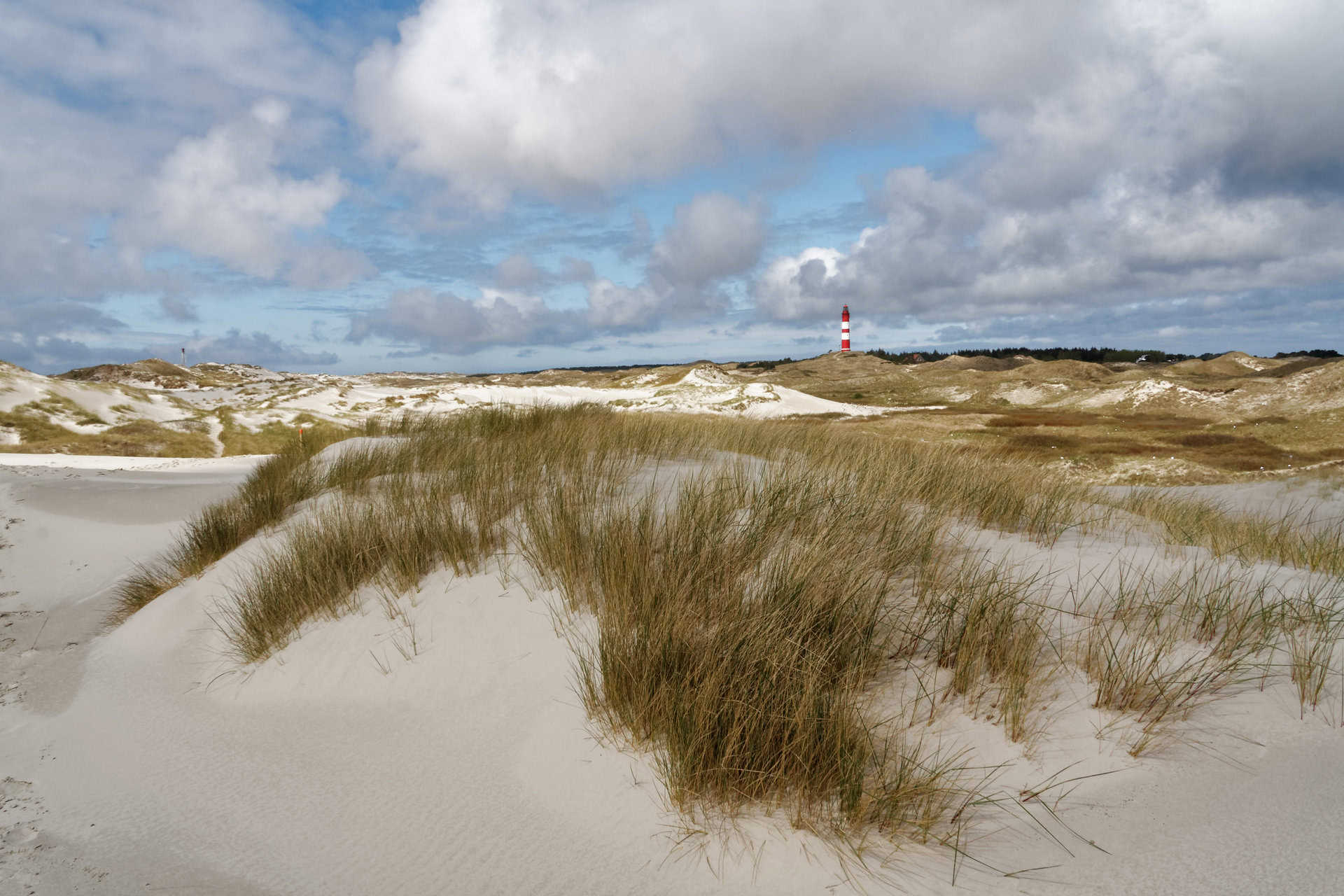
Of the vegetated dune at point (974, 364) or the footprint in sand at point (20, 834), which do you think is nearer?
the footprint in sand at point (20, 834)

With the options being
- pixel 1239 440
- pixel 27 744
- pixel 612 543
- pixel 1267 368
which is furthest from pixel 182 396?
pixel 1267 368

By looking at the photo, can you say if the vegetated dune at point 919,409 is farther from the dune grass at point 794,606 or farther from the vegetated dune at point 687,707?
the vegetated dune at point 687,707

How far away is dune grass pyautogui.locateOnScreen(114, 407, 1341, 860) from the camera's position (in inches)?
87.6

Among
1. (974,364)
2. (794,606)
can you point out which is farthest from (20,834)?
(974,364)

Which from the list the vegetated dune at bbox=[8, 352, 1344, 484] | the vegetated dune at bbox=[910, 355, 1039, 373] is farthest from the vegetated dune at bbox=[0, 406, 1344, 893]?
the vegetated dune at bbox=[910, 355, 1039, 373]

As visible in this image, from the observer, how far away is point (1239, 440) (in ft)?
63.0

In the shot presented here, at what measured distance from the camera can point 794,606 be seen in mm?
2854

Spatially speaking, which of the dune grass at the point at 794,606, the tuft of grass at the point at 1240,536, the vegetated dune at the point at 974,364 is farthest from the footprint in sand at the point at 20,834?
the vegetated dune at the point at 974,364

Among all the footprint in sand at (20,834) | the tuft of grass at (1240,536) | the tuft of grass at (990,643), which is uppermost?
the tuft of grass at (990,643)

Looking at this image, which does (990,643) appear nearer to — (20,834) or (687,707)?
(687,707)

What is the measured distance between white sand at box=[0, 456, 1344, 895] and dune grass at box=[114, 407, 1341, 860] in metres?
0.13

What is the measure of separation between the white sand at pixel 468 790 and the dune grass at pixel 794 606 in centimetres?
13

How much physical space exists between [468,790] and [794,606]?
1524 millimetres

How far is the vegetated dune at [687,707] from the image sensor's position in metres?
2.09
